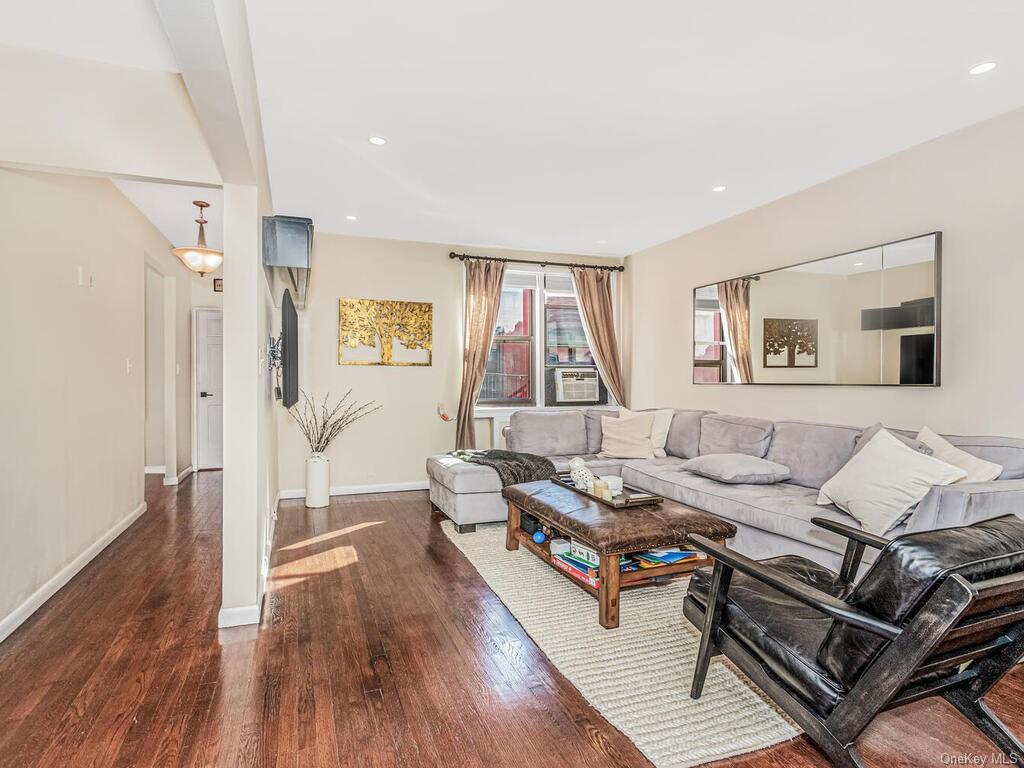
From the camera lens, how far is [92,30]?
2.07 metres

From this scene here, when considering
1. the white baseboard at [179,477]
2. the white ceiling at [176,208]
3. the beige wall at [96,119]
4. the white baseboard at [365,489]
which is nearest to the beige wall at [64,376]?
the white ceiling at [176,208]

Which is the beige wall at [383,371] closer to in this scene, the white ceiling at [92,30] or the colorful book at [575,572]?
the colorful book at [575,572]

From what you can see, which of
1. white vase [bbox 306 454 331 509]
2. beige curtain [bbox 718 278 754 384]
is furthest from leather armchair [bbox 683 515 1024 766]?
white vase [bbox 306 454 331 509]

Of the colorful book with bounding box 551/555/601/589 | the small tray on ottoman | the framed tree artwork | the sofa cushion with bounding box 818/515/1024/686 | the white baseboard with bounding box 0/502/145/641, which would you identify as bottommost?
the white baseboard with bounding box 0/502/145/641

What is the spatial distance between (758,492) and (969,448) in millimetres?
1044

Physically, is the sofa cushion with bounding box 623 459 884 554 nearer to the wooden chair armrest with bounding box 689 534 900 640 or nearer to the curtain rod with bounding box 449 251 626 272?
the wooden chair armrest with bounding box 689 534 900 640

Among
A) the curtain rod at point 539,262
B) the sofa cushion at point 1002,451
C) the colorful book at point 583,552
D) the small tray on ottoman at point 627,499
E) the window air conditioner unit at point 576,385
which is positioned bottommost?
the colorful book at point 583,552

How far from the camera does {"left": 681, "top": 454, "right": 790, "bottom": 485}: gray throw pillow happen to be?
3521mm

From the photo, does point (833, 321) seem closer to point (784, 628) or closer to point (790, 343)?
point (790, 343)

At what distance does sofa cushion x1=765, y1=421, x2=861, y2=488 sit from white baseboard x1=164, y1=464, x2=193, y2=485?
5.92 meters

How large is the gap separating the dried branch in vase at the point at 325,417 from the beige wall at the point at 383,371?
7 centimetres

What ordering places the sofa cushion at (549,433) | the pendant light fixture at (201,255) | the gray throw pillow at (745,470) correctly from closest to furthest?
the gray throw pillow at (745,470)
the pendant light fixture at (201,255)
the sofa cushion at (549,433)

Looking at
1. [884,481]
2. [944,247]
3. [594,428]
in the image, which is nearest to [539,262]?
[594,428]

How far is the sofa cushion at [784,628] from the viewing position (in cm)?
151
